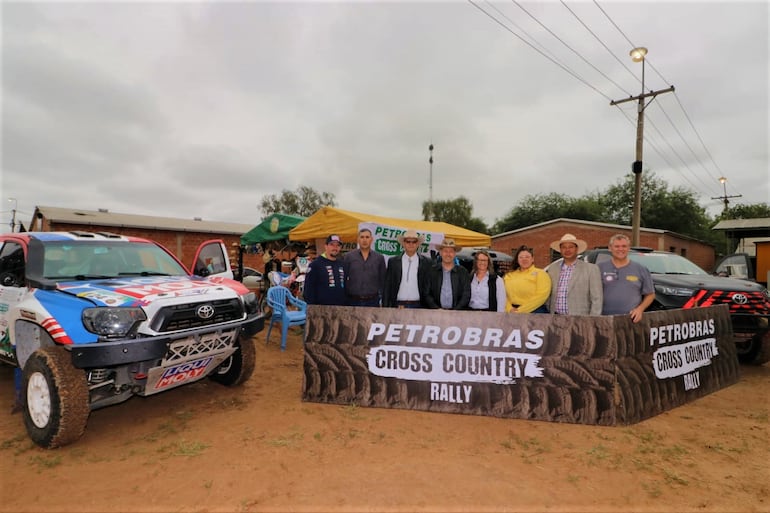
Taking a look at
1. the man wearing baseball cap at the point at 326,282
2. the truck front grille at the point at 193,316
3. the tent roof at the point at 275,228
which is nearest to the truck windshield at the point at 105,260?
the truck front grille at the point at 193,316

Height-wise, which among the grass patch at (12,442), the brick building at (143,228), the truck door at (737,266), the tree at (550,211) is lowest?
the grass patch at (12,442)

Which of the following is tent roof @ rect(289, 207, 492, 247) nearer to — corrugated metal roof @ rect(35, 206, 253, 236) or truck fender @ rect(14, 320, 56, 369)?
truck fender @ rect(14, 320, 56, 369)

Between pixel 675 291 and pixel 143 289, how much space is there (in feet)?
23.2

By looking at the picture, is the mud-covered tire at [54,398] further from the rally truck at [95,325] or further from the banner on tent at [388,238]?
the banner on tent at [388,238]

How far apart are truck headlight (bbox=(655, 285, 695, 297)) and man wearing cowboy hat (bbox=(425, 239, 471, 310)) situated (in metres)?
3.54

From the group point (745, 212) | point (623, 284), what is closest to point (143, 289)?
point (623, 284)

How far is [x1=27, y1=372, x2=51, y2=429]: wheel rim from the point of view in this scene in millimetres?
3314

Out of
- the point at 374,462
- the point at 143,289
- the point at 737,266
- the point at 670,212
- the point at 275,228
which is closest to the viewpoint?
the point at 374,462

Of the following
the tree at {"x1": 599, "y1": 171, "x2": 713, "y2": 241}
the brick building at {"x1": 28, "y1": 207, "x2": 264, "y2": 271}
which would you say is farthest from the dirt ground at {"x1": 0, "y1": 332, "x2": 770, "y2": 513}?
the tree at {"x1": 599, "y1": 171, "x2": 713, "y2": 241}

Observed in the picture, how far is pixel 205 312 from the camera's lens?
384 cm

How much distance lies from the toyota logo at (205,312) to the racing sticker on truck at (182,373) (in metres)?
0.45

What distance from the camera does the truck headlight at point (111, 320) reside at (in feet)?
10.8

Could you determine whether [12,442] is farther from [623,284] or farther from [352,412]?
[623,284]

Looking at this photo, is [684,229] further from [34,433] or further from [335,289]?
[34,433]
